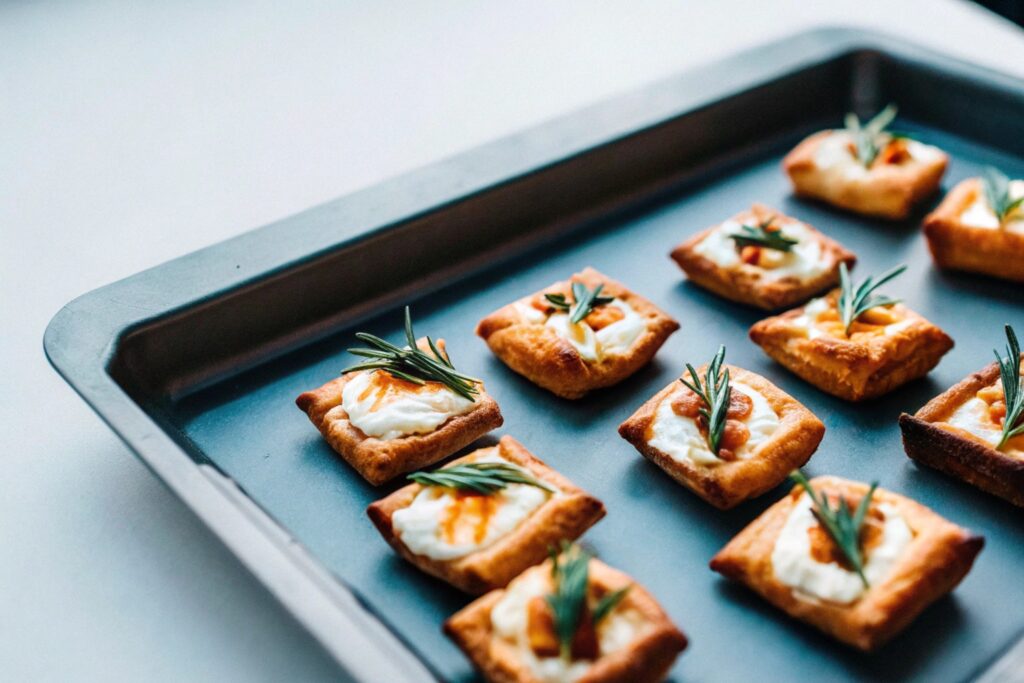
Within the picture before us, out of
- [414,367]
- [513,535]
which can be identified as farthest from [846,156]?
[513,535]

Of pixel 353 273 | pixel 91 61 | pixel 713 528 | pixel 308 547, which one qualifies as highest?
pixel 91 61

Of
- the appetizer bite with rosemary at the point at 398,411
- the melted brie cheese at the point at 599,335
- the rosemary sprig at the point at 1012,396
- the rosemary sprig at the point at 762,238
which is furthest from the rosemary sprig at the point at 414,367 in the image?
the rosemary sprig at the point at 1012,396

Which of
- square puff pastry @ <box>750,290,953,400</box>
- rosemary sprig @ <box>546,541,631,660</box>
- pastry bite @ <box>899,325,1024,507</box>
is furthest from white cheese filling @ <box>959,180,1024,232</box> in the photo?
rosemary sprig @ <box>546,541,631,660</box>

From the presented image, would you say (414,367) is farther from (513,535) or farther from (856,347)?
(856,347)

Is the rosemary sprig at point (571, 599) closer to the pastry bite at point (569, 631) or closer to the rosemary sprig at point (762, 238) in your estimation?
the pastry bite at point (569, 631)

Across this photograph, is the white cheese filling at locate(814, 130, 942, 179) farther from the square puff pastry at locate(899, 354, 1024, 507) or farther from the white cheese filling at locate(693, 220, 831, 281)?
the square puff pastry at locate(899, 354, 1024, 507)

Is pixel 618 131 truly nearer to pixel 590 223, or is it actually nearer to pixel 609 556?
pixel 590 223

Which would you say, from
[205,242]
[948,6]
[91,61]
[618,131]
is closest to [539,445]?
[618,131]
